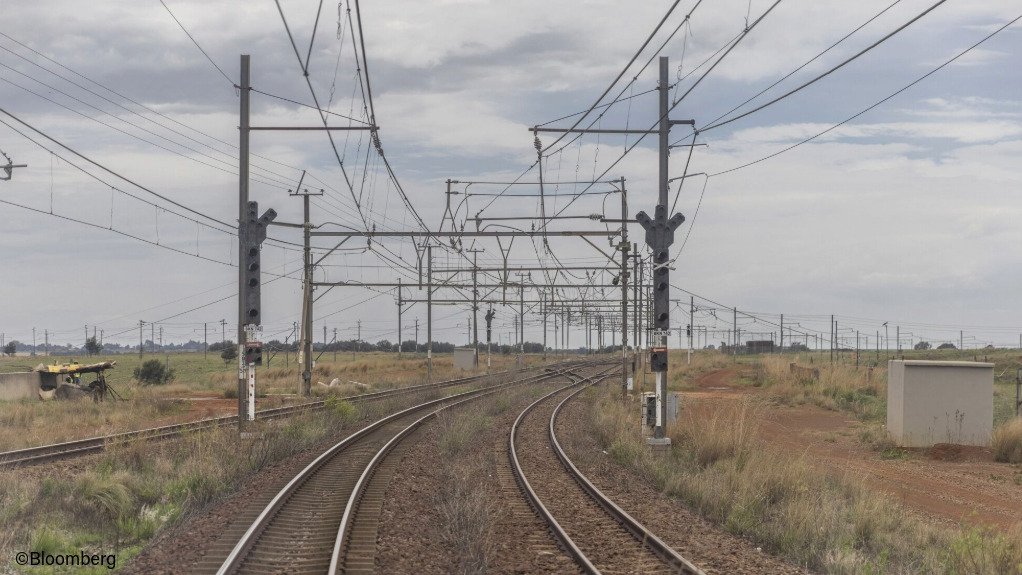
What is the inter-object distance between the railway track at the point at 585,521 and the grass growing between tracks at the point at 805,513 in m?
1.42

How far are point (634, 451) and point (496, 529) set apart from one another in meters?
8.14

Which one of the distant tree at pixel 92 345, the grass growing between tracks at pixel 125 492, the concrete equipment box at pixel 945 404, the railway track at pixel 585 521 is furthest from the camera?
the distant tree at pixel 92 345

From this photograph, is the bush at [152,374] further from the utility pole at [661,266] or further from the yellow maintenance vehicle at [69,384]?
the utility pole at [661,266]

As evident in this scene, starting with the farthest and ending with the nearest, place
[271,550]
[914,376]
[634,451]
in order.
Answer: [914,376] → [634,451] → [271,550]

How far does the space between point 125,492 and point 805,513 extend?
9.98 meters

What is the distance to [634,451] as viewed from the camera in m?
20.8

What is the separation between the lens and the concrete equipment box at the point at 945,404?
24.4m

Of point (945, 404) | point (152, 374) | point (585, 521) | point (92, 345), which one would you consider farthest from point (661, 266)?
point (92, 345)

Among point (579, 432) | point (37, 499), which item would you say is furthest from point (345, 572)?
point (579, 432)

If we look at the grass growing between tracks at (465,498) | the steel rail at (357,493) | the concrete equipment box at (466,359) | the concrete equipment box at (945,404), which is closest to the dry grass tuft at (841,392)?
the concrete equipment box at (945,404)

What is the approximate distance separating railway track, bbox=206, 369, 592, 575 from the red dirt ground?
27.0ft

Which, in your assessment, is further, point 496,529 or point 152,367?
point 152,367

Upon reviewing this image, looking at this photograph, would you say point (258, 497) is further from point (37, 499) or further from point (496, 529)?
point (496, 529)

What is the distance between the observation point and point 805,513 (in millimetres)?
13219
